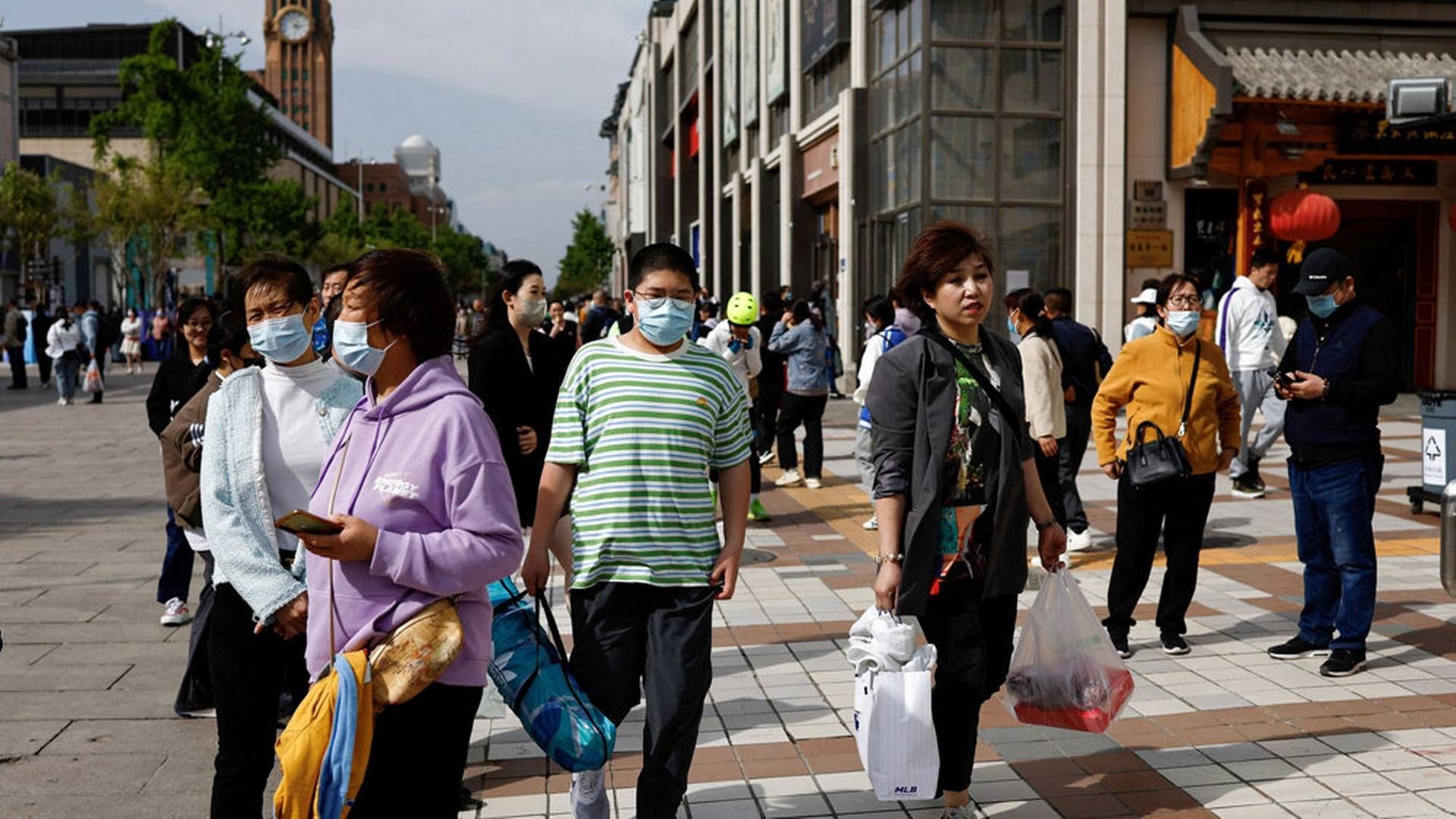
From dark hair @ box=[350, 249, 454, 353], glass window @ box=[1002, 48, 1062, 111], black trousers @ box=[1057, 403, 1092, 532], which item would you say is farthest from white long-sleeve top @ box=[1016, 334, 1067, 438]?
glass window @ box=[1002, 48, 1062, 111]

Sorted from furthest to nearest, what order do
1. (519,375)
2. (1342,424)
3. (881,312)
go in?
1. (881,312)
2. (1342,424)
3. (519,375)

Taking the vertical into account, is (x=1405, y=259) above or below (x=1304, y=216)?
below

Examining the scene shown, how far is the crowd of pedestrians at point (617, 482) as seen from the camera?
320cm

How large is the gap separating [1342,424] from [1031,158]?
16214mm

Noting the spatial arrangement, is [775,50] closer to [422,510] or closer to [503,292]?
[503,292]

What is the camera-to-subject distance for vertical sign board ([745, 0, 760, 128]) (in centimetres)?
3778

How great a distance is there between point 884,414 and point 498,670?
147 cm

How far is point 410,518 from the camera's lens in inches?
123

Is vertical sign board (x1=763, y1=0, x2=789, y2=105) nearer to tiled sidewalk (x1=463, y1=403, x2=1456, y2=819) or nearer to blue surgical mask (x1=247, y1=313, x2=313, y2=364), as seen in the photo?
tiled sidewalk (x1=463, y1=403, x2=1456, y2=819)

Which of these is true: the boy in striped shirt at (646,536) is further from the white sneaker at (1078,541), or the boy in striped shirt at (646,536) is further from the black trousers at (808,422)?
the black trousers at (808,422)

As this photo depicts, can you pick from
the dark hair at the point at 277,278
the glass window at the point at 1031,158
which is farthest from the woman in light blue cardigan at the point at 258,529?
the glass window at the point at 1031,158

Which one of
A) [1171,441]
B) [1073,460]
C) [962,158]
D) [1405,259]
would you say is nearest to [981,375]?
[1171,441]

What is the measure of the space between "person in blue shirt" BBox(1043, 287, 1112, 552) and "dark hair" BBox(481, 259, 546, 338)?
4.26m

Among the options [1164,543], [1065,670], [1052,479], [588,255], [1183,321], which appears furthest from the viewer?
[588,255]
